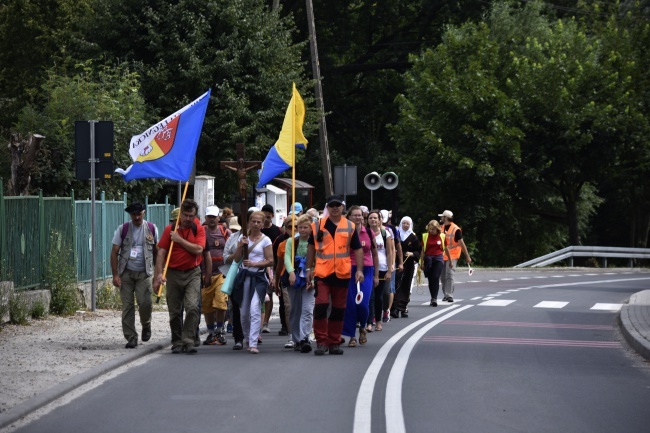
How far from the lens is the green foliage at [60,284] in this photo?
61.7ft

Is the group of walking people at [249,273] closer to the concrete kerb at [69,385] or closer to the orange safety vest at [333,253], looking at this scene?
the orange safety vest at [333,253]

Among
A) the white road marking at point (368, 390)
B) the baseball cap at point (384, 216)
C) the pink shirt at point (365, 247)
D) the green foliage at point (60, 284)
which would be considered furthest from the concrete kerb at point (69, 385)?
the baseball cap at point (384, 216)

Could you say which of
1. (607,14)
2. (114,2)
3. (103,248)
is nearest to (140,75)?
(114,2)

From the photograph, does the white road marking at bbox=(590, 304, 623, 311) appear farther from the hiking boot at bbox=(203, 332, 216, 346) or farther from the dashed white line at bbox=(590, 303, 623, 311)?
the hiking boot at bbox=(203, 332, 216, 346)

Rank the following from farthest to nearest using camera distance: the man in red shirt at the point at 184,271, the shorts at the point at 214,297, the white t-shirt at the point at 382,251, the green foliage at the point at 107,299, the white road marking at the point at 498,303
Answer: the white road marking at the point at 498,303
the green foliage at the point at 107,299
the white t-shirt at the point at 382,251
the shorts at the point at 214,297
the man in red shirt at the point at 184,271

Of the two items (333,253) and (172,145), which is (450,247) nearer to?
(172,145)

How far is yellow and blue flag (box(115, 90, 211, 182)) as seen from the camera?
16062mm

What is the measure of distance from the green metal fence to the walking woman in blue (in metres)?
5.09

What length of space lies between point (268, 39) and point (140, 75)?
4041mm

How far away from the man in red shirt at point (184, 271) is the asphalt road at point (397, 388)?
1.37 ft

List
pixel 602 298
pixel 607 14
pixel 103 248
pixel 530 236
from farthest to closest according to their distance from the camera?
pixel 607 14, pixel 530 236, pixel 602 298, pixel 103 248

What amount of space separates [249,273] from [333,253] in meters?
1.10

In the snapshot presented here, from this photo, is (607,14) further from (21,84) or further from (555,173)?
(21,84)

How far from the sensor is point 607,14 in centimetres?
5422
